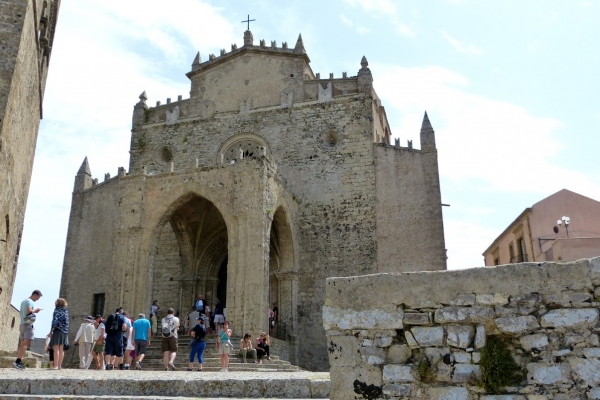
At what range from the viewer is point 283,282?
18.3 m

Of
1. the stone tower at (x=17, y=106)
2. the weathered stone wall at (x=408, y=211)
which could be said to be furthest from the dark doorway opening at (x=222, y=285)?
the stone tower at (x=17, y=106)

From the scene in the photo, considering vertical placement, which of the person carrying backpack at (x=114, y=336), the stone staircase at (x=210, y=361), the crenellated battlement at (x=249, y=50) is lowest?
the stone staircase at (x=210, y=361)

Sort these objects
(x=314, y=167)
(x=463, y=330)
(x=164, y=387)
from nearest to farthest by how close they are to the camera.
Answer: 1. (x=463, y=330)
2. (x=164, y=387)
3. (x=314, y=167)

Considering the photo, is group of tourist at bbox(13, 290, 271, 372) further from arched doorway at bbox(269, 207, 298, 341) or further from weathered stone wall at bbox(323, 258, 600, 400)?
weathered stone wall at bbox(323, 258, 600, 400)

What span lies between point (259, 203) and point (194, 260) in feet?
16.2

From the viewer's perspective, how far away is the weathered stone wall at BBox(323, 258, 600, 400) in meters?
3.62

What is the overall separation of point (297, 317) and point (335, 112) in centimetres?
778

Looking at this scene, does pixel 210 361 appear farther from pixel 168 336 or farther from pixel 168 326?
pixel 168 326

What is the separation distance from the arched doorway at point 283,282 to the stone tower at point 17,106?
301 inches

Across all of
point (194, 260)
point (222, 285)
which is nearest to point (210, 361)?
point (194, 260)

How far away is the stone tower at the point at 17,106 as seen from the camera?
1216 cm

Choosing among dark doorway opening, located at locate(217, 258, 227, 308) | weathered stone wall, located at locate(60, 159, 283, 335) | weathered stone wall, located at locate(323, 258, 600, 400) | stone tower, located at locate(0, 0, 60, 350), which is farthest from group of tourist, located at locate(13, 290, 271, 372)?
weathered stone wall, located at locate(323, 258, 600, 400)

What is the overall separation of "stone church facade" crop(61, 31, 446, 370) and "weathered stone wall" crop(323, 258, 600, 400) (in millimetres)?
10707

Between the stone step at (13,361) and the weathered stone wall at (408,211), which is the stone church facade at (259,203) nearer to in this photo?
the weathered stone wall at (408,211)
